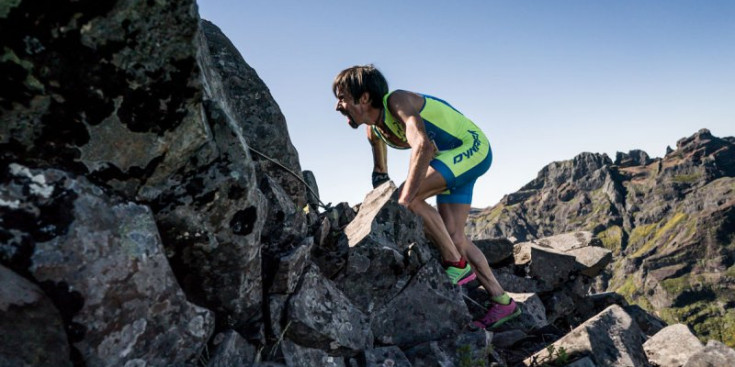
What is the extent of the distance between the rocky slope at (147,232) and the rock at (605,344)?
0.09 ft

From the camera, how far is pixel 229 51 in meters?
9.71

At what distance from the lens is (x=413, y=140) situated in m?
6.56

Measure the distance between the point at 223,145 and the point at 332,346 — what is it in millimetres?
2841

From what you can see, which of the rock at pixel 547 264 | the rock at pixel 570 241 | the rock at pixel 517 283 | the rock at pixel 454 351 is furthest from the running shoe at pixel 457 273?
the rock at pixel 570 241

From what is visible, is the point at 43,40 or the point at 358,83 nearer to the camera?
the point at 43,40

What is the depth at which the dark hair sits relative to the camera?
711 cm

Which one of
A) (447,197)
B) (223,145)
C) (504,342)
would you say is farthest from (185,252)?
(504,342)

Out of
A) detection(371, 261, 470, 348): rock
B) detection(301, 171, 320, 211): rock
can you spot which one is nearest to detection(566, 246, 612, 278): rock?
detection(371, 261, 470, 348): rock

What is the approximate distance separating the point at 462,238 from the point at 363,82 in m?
3.37

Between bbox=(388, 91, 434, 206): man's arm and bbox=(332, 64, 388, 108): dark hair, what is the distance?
0.28 metres

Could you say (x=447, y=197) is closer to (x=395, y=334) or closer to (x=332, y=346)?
(x=395, y=334)

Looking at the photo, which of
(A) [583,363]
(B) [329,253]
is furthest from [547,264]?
(B) [329,253]

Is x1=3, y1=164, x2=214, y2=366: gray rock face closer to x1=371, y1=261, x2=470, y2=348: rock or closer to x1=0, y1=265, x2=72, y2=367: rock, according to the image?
x1=0, y1=265, x2=72, y2=367: rock

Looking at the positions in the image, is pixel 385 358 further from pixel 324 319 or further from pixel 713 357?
pixel 713 357
